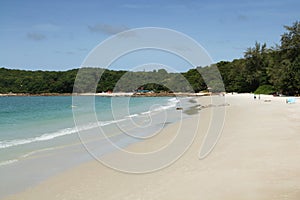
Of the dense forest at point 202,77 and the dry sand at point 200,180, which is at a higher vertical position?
the dense forest at point 202,77

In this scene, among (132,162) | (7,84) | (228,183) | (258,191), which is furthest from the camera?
(7,84)

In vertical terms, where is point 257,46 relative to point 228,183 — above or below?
above

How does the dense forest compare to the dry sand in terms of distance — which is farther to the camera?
the dense forest

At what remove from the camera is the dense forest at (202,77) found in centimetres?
4093

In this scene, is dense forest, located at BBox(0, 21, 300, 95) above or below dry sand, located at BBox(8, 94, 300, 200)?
above

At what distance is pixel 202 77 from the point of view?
320 ft

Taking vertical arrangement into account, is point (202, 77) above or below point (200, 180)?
above

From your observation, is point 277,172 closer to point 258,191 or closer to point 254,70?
point 258,191

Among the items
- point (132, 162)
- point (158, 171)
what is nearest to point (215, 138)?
point (132, 162)

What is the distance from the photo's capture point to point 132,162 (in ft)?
31.6

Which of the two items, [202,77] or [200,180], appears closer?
[200,180]

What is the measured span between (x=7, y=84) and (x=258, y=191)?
146 meters

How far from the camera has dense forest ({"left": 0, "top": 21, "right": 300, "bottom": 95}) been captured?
40931 millimetres

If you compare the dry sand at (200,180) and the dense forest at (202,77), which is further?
the dense forest at (202,77)
